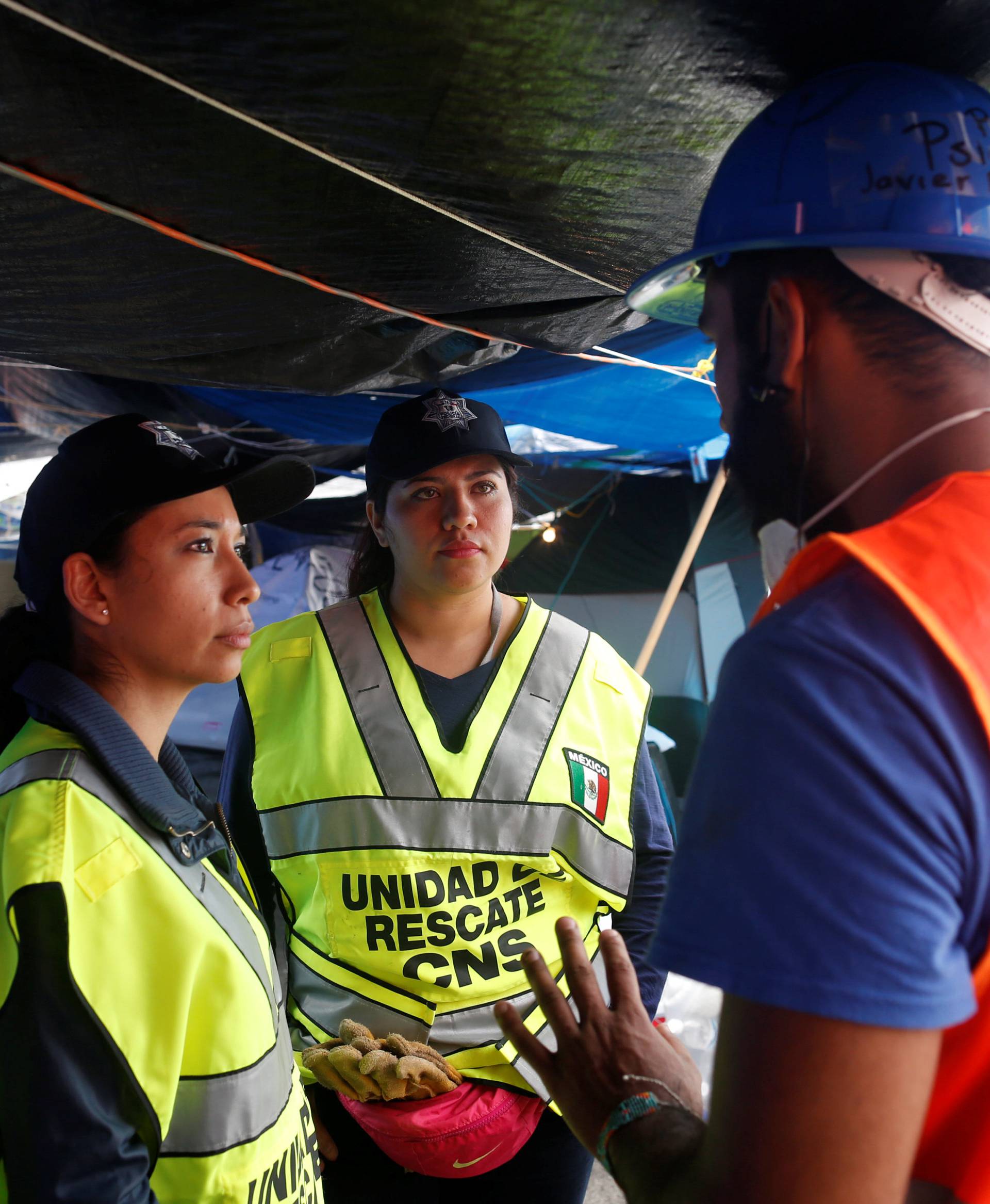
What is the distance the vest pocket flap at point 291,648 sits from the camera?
2039mm

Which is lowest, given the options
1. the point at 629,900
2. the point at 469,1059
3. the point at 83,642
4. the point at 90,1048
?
the point at 469,1059

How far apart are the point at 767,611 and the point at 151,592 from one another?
40.3 inches

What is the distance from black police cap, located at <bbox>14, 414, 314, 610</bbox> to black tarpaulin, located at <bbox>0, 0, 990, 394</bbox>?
0.34 m

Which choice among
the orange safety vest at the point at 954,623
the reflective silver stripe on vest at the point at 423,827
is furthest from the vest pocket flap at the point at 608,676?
the orange safety vest at the point at 954,623

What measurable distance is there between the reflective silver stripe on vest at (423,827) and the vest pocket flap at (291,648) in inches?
14.0

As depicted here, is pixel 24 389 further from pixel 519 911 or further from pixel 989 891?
pixel 989 891

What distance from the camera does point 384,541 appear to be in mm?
2236

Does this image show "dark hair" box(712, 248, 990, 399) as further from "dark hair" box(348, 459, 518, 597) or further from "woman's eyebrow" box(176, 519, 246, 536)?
"dark hair" box(348, 459, 518, 597)

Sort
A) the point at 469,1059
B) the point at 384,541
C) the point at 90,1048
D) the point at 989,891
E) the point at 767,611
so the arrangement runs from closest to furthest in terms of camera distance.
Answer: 1. the point at 989,891
2. the point at 767,611
3. the point at 90,1048
4. the point at 469,1059
5. the point at 384,541

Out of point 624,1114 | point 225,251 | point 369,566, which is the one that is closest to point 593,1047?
point 624,1114

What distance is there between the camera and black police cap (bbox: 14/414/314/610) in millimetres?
1418

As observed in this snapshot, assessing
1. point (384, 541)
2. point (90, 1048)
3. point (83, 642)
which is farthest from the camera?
point (384, 541)

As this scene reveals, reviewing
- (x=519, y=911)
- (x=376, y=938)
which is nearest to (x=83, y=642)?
(x=376, y=938)

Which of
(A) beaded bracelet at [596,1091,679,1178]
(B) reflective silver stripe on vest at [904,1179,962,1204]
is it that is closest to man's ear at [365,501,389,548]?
(A) beaded bracelet at [596,1091,679,1178]
